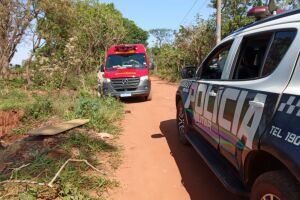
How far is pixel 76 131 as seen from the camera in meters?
7.29

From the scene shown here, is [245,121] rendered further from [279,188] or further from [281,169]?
[279,188]

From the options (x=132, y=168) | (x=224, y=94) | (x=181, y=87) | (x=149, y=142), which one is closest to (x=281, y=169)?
(x=224, y=94)

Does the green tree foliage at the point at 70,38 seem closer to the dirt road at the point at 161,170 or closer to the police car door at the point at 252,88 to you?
the dirt road at the point at 161,170

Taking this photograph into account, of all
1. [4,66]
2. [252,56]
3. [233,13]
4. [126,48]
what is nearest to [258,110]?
[252,56]

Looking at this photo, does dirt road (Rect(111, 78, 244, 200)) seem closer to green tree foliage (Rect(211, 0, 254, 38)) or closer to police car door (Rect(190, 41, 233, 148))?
police car door (Rect(190, 41, 233, 148))

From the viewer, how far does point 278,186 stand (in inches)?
100

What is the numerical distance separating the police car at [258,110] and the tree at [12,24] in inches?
600

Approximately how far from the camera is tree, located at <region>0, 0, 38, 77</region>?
56.6ft

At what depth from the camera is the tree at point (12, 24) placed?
1725 centimetres

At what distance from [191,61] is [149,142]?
18102 mm

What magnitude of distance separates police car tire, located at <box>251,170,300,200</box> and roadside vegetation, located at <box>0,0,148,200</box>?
7.76 ft

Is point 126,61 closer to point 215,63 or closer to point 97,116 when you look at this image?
point 97,116

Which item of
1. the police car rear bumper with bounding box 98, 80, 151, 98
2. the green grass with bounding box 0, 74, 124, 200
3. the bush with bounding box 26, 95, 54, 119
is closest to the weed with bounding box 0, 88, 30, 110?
the green grass with bounding box 0, 74, 124, 200

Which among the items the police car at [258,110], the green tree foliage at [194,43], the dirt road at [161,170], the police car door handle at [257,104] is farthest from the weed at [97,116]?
the green tree foliage at [194,43]
